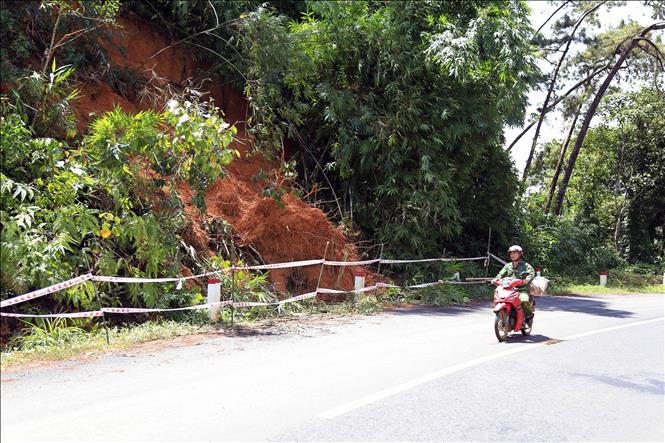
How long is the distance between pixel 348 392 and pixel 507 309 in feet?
13.4

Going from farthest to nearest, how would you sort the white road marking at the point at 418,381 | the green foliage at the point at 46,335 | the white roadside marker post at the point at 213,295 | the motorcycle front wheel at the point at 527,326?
the motorcycle front wheel at the point at 527,326
the white roadside marker post at the point at 213,295
the green foliage at the point at 46,335
the white road marking at the point at 418,381

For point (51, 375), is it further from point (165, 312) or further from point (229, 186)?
point (229, 186)

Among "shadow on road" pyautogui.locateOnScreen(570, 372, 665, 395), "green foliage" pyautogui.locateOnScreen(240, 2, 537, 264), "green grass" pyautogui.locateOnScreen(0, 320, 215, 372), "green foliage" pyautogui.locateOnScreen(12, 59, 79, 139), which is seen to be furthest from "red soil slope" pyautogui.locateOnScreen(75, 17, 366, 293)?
"shadow on road" pyautogui.locateOnScreen(570, 372, 665, 395)

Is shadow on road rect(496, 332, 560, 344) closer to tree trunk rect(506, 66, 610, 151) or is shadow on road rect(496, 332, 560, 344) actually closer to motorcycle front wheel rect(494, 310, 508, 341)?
motorcycle front wheel rect(494, 310, 508, 341)

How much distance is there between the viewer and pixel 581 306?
15.2 m

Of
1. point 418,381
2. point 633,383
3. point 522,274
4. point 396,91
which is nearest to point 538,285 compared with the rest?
point 522,274

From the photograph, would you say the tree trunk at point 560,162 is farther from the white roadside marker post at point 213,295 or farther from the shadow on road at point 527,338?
the white roadside marker post at point 213,295

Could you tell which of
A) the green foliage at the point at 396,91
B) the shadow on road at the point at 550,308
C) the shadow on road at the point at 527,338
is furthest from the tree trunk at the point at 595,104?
the shadow on road at the point at 527,338

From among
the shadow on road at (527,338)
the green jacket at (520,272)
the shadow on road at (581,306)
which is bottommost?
the shadow on road at (527,338)

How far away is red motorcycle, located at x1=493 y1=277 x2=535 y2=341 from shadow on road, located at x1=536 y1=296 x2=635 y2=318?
5071 mm

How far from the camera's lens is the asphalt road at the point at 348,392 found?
4.87 metres

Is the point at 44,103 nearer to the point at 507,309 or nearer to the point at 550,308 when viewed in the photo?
the point at 507,309

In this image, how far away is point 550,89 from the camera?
30.4 metres

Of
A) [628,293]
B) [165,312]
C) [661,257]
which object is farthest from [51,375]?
[661,257]
